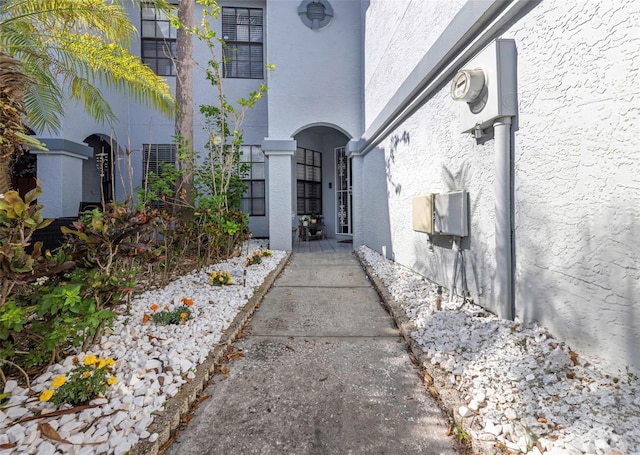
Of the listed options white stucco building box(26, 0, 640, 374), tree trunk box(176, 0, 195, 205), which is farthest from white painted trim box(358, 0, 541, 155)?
tree trunk box(176, 0, 195, 205)

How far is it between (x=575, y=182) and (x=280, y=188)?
6.00 metres

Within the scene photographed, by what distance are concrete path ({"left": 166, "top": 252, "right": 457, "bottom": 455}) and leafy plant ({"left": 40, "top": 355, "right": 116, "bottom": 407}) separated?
510mm

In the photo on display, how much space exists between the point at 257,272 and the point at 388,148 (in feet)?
10.7

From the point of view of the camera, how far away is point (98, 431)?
150 centimetres

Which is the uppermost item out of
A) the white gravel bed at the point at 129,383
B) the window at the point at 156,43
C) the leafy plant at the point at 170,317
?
the window at the point at 156,43

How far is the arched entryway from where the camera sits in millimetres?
9953

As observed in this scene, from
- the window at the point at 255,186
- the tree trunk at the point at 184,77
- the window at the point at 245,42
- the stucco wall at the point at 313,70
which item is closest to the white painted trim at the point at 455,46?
the stucco wall at the point at 313,70

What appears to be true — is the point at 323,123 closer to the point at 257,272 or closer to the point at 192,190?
the point at 192,190

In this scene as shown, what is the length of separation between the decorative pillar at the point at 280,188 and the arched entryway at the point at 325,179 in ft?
7.50

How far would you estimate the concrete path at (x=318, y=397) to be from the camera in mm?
1630

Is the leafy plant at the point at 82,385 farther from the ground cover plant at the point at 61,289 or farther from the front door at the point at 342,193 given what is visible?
the front door at the point at 342,193

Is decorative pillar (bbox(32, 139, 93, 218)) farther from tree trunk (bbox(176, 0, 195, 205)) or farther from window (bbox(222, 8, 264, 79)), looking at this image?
window (bbox(222, 8, 264, 79))

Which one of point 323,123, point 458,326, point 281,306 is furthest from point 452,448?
point 323,123

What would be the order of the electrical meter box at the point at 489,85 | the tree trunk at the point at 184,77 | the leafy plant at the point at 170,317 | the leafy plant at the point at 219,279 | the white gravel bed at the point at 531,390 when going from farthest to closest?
the tree trunk at the point at 184,77 → the leafy plant at the point at 219,279 → the leafy plant at the point at 170,317 → the electrical meter box at the point at 489,85 → the white gravel bed at the point at 531,390
